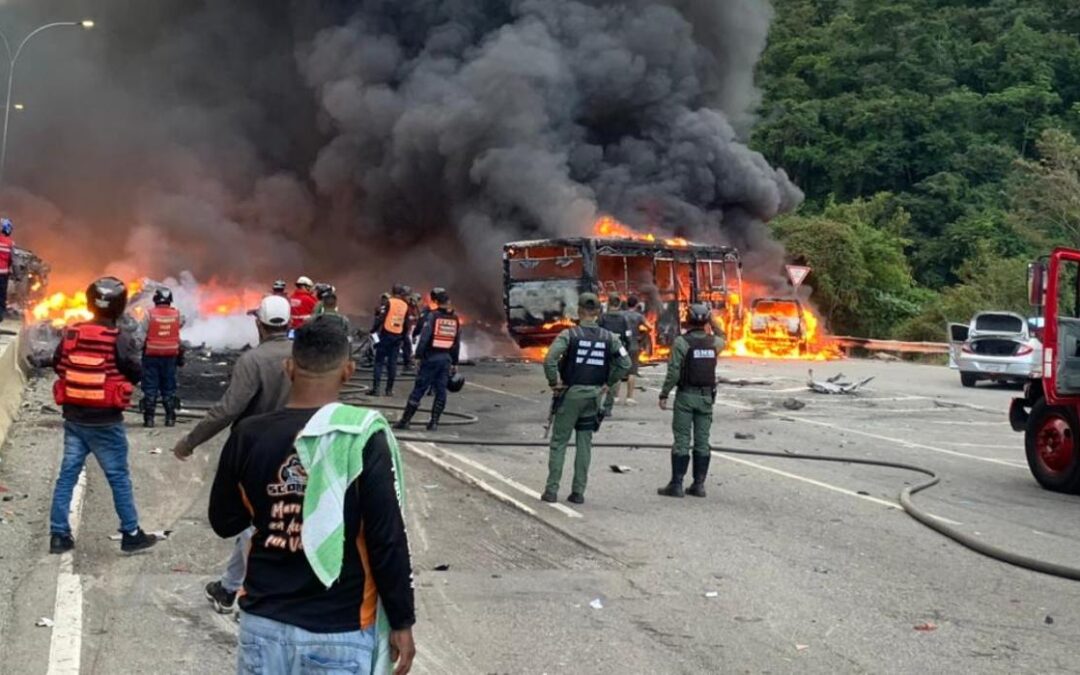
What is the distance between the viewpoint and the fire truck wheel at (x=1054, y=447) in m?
9.61

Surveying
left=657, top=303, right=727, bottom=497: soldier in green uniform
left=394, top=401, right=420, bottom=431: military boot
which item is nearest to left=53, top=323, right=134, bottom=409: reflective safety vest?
left=657, top=303, right=727, bottom=497: soldier in green uniform

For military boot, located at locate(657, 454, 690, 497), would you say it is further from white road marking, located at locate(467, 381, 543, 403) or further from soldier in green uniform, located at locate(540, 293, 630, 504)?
white road marking, located at locate(467, 381, 543, 403)

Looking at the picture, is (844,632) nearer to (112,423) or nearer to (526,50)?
(112,423)

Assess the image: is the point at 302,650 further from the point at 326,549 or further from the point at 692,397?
the point at 692,397

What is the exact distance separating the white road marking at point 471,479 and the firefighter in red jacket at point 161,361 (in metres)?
2.82

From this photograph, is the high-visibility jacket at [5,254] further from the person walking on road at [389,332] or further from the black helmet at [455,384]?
the black helmet at [455,384]

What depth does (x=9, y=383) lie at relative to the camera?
11.5 m

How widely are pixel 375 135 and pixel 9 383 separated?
21271 millimetres

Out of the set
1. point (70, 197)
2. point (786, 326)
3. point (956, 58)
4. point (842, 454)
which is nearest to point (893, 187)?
point (956, 58)

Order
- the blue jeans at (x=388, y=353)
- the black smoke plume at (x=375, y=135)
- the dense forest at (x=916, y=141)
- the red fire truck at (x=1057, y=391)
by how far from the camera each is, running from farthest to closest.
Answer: the dense forest at (x=916, y=141) < the black smoke plume at (x=375, y=135) < the blue jeans at (x=388, y=353) < the red fire truck at (x=1057, y=391)

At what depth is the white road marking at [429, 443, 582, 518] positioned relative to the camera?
8141 mm

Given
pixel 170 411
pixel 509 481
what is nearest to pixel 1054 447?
pixel 509 481

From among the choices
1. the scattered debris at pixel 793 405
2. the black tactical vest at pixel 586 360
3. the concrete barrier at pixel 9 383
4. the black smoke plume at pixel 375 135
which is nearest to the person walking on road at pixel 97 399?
the black tactical vest at pixel 586 360

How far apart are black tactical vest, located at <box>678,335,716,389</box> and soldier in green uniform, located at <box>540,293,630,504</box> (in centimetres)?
61
